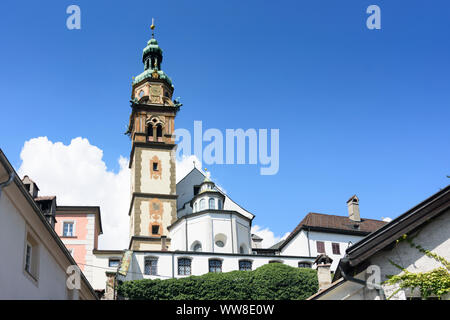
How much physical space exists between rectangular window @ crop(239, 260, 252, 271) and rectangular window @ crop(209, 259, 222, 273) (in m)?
1.88

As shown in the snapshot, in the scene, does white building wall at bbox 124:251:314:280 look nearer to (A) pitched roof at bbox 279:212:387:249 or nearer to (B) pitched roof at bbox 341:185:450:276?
(A) pitched roof at bbox 279:212:387:249

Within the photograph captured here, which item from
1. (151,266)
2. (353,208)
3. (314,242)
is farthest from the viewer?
(353,208)

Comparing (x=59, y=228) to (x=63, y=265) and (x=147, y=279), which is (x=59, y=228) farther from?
(x=63, y=265)

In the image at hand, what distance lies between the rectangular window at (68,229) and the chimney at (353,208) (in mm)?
31892

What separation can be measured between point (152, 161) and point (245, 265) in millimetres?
18814

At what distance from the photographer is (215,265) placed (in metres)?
51.3

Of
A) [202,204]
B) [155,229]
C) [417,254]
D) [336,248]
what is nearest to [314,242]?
[336,248]

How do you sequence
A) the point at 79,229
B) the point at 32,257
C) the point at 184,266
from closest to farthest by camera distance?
the point at 32,257 → the point at 184,266 → the point at 79,229

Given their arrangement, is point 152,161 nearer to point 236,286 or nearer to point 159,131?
point 159,131

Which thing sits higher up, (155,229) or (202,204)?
(202,204)

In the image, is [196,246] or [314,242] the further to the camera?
[314,242]

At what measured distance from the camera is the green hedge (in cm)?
4647

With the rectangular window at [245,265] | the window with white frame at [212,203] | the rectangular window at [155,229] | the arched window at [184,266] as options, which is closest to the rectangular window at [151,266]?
the arched window at [184,266]

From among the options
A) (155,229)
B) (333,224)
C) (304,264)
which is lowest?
(304,264)
